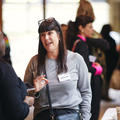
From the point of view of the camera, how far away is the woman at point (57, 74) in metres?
2.64

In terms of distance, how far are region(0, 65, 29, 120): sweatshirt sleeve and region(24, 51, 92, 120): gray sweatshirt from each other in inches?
26.6

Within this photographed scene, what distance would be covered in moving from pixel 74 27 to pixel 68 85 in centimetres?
140

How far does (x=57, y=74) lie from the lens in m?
2.68

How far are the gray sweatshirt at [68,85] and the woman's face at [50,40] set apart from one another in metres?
0.10

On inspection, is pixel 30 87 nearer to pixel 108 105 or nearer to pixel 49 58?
pixel 49 58

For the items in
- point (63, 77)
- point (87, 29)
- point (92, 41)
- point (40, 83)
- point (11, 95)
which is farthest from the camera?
point (92, 41)

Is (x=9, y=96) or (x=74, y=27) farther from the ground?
(x=74, y=27)

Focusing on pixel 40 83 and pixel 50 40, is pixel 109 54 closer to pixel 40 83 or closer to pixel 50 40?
pixel 50 40

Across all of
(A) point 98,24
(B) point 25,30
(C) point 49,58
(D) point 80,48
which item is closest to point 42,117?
(C) point 49,58

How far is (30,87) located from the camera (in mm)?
2559

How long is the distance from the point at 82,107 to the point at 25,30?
15.2 feet

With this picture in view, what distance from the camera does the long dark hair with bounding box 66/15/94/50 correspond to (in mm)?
3889

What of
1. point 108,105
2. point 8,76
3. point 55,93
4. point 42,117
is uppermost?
point 8,76

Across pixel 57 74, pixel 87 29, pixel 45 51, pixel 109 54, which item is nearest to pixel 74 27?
pixel 87 29
